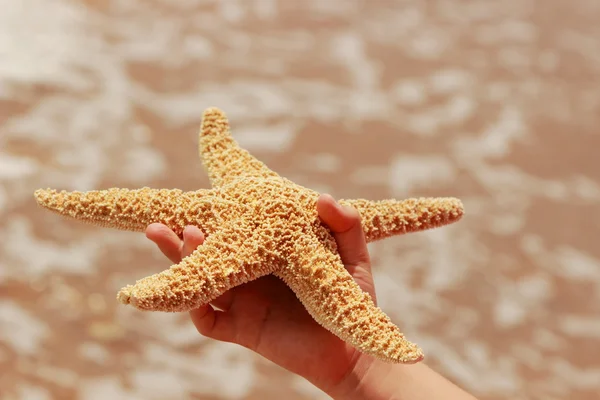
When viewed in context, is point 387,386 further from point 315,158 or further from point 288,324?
point 315,158

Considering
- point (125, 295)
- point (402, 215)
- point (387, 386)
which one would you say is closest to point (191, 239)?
point (125, 295)

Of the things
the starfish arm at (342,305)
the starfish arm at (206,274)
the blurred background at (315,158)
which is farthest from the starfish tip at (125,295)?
the blurred background at (315,158)

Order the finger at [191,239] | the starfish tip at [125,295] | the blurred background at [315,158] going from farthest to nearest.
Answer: the blurred background at [315,158] → the finger at [191,239] → the starfish tip at [125,295]

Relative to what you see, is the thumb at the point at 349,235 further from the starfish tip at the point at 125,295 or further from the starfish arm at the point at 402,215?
the starfish tip at the point at 125,295

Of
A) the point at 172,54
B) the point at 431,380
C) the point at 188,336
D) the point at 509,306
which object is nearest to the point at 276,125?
the point at 172,54

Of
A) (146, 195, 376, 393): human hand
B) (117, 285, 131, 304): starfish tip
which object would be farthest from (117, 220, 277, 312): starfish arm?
(146, 195, 376, 393): human hand

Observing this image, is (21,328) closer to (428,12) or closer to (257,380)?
(257,380)
